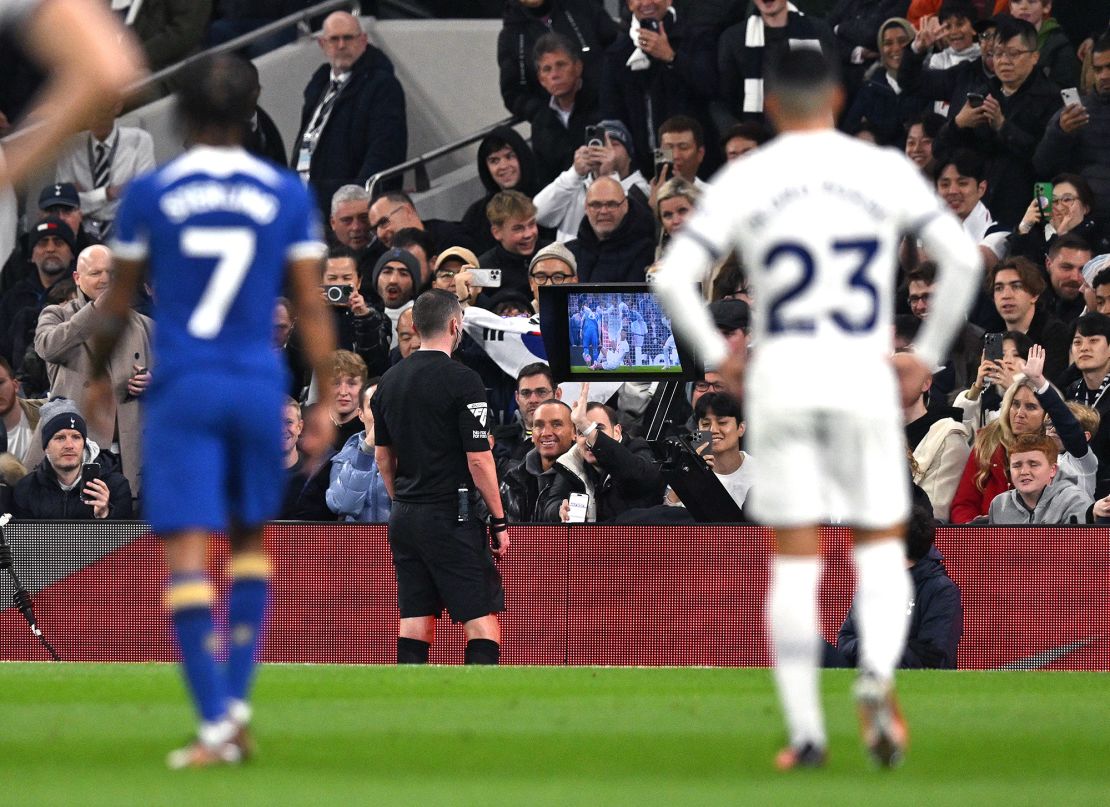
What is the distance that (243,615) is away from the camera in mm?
6508

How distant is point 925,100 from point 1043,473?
5.22 m

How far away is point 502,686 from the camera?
31.7ft

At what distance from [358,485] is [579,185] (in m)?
4.30

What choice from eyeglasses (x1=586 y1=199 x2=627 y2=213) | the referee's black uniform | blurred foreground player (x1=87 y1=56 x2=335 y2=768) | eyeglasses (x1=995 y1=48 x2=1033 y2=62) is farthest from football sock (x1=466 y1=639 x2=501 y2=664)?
eyeglasses (x1=995 y1=48 x2=1033 y2=62)

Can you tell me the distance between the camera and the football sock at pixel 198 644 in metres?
6.26

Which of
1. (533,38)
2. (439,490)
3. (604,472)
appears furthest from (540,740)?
(533,38)

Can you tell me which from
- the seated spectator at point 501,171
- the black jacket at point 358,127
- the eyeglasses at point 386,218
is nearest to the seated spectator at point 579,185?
the seated spectator at point 501,171

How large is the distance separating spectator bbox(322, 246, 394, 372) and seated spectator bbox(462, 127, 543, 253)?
1.78 m

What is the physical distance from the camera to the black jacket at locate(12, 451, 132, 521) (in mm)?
13648

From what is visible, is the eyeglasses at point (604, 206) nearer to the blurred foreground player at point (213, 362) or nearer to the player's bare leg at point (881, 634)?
the blurred foreground player at point (213, 362)

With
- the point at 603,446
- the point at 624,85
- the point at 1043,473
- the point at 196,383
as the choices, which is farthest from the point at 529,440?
the point at 196,383

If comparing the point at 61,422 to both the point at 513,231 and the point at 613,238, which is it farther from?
the point at 613,238

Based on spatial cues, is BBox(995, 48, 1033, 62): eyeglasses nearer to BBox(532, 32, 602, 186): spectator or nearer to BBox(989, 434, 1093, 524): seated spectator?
BBox(532, 32, 602, 186): spectator

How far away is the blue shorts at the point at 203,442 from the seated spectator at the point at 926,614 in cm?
551
